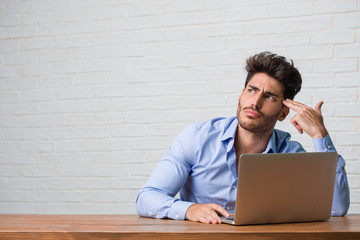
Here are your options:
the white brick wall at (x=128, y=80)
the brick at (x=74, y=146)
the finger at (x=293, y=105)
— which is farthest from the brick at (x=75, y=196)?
the finger at (x=293, y=105)

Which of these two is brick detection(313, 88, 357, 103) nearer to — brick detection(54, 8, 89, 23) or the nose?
the nose

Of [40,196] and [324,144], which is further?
[40,196]

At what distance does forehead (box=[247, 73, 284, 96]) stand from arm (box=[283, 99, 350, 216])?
0.16m

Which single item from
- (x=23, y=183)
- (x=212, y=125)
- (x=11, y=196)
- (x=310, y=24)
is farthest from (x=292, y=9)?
(x=11, y=196)

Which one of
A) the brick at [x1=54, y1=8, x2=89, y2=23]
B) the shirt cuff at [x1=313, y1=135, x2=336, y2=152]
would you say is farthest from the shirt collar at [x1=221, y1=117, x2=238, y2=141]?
the brick at [x1=54, y1=8, x2=89, y2=23]

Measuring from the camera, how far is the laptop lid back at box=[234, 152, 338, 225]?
1.46m

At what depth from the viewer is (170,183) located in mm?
2014

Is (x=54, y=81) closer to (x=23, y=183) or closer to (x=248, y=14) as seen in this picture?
(x=23, y=183)

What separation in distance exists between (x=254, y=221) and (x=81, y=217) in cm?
63

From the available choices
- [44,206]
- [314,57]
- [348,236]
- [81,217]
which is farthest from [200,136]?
[44,206]

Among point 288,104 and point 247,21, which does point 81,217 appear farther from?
point 247,21

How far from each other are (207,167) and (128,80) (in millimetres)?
1285

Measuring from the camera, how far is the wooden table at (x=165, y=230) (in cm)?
133

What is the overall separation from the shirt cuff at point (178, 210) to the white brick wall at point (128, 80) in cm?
141
